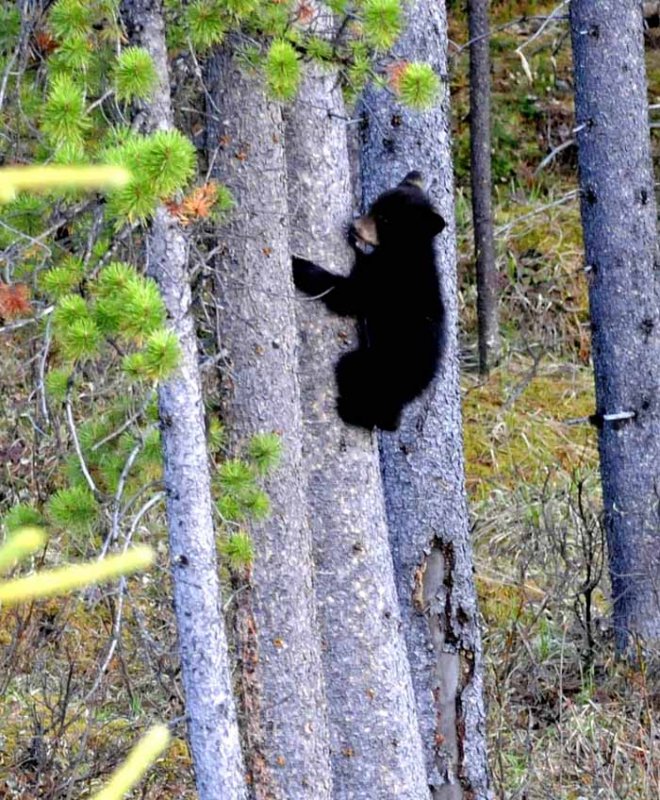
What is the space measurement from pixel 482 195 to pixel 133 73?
7.28 m

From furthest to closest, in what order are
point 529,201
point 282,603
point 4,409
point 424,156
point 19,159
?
point 529,201, point 4,409, point 424,156, point 282,603, point 19,159

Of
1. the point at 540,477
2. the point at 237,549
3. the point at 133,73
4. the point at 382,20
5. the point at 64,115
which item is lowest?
the point at 540,477

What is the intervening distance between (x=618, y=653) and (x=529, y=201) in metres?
5.65

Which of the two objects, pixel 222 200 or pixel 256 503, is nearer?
pixel 222 200

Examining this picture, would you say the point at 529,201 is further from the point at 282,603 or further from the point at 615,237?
the point at 282,603

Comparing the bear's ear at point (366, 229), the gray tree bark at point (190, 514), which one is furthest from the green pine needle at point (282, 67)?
the bear's ear at point (366, 229)

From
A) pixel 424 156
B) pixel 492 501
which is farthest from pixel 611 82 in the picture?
pixel 492 501

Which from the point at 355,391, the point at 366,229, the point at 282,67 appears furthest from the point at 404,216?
the point at 282,67

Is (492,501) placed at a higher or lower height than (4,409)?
lower

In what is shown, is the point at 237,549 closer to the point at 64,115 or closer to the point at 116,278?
the point at 116,278

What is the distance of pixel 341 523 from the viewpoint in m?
4.32

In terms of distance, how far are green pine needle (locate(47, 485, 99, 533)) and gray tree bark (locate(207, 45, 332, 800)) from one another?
2.09 ft

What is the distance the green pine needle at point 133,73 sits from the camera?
116 inches

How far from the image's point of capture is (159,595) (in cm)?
623
